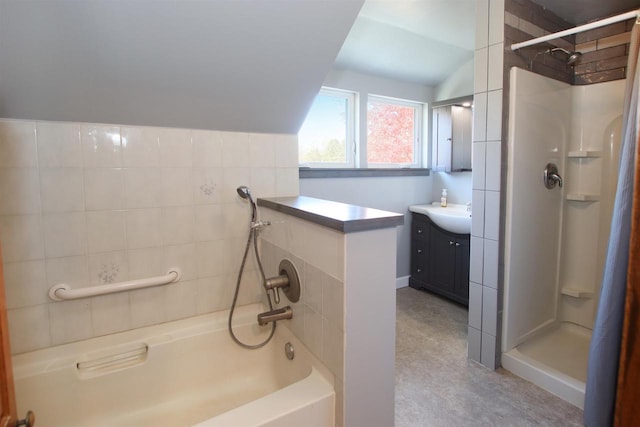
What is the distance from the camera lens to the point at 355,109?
304 centimetres

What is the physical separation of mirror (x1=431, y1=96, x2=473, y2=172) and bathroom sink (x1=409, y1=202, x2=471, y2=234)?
38cm

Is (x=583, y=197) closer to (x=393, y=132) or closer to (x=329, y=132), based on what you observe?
(x=393, y=132)

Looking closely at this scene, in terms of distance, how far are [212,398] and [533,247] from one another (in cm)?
204

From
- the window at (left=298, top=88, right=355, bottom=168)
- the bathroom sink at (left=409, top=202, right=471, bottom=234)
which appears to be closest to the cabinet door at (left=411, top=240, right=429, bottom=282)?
the bathroom sink at (left=409, top=202, right=471, bottom=234)

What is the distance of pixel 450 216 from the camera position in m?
2.78

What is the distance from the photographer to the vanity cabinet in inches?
111

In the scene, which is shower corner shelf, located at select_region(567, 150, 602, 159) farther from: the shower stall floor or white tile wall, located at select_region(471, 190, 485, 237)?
the shower stall floor

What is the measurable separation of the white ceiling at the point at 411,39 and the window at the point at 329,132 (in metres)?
0.29

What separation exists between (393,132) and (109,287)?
276 cm

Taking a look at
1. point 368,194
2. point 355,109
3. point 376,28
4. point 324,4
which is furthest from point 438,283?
point 324,4

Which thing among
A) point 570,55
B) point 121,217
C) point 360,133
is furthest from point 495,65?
point 121,217

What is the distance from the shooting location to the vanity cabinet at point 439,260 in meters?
2.83

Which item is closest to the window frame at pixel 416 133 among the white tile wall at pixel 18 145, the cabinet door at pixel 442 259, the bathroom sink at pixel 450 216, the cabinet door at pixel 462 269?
the bathroom sink at pixel 450 216

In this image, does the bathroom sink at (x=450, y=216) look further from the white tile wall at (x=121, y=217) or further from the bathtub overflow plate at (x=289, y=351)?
the bathtub overflow plate at (x=289, y=351)
